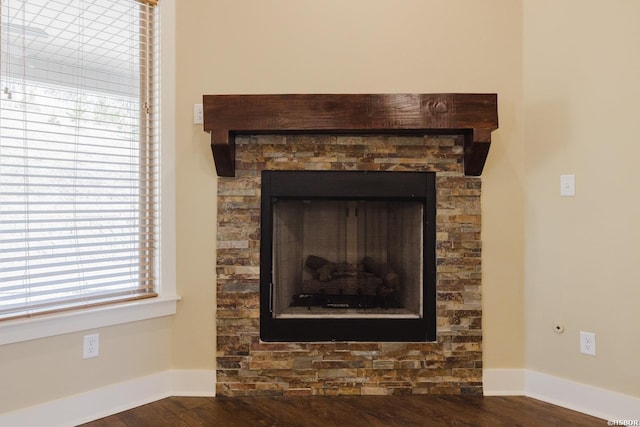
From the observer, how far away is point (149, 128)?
7.04 ft

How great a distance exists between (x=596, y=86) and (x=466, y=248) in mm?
1046

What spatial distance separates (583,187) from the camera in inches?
78.0

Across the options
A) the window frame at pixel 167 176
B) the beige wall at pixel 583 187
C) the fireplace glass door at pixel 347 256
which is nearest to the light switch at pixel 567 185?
the beige wall at pixel 583 187

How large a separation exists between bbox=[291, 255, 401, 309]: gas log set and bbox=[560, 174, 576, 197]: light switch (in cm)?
101

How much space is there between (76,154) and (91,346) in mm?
972

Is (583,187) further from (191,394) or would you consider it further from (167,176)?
(191,394)

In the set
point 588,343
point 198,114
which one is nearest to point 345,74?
point 198,114

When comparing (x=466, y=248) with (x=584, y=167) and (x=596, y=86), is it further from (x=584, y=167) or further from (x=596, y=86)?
(x=596, y=86)

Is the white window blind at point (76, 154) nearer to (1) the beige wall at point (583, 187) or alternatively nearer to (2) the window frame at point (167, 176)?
(2) the window frame at point (167, 176)

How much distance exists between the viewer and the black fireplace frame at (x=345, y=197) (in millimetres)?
2137

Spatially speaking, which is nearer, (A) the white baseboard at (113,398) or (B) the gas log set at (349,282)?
(A) the white baseboard at (113,398)

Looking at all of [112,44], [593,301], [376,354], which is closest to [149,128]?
[112,44]

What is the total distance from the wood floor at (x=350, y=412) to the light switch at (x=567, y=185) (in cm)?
113

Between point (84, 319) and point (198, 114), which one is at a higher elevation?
point (198, 114)
